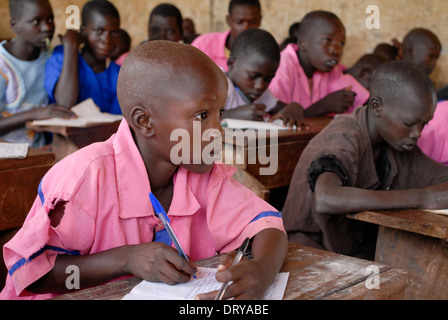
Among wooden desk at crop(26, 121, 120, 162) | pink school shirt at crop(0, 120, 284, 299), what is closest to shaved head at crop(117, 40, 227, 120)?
pink school shirt at crop(0, 120, 284, 299)

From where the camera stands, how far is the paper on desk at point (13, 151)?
75.5 inches

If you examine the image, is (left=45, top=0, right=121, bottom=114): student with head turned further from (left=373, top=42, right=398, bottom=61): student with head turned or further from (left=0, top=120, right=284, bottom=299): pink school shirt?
(left=373, top=42, right=398, bottom=61): student with head turned

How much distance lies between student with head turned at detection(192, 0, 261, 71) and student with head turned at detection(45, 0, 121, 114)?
1.00m

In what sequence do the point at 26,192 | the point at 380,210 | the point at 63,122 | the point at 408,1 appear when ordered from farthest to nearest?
1. the point at 408,1
2. the point at 63,122
3. the point at 26,192
4. the point at 380,210

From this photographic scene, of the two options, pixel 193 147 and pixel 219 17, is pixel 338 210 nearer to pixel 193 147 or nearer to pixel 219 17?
pixel 193 147

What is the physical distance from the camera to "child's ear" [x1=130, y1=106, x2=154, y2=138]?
1257 millimetres

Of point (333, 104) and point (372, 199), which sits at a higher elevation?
point (333, 104)

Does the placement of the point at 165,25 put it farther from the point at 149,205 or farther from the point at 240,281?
the point at 240,281

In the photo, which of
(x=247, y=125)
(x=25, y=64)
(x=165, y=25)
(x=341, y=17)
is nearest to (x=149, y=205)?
(x=247, y=125)

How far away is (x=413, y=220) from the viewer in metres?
1.66

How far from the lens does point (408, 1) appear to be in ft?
15.9

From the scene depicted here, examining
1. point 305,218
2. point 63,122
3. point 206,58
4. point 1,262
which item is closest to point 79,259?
point 206,58

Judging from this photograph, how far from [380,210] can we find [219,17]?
4848 mm

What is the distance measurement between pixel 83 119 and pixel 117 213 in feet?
5.81
